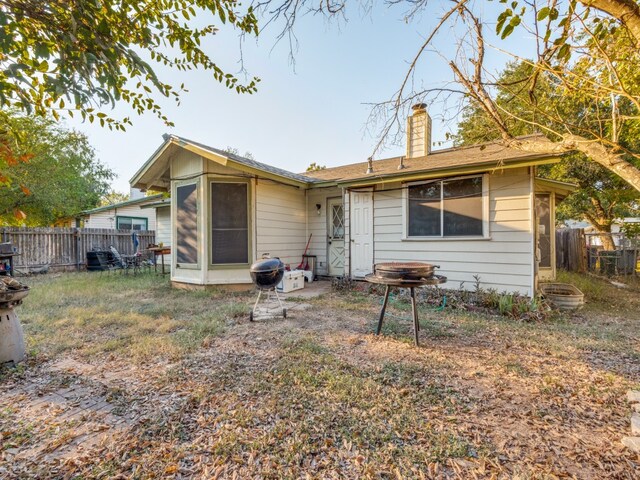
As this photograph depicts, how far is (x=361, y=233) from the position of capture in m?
7.34

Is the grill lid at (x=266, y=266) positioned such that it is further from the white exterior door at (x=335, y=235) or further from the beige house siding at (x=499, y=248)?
the white exterior door at (x=335, y=235)

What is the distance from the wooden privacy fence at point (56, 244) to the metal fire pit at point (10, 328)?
915 centimetres

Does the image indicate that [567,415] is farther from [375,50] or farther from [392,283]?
[375,50]

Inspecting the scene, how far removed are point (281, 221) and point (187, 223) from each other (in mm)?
2287

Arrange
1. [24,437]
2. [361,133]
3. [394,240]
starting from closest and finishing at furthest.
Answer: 1. [24,437]
2. [361,133]
3. [394,240]

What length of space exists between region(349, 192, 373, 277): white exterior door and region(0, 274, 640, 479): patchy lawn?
113 inches

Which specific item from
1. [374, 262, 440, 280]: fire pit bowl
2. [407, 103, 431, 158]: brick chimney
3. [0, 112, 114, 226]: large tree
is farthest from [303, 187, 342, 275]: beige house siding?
[0, 112, 114, 226]: large tree

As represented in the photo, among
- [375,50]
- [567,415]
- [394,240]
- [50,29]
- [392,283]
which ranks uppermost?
[375,50]

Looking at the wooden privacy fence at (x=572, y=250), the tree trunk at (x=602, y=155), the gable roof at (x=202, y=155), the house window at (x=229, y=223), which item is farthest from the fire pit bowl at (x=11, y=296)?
the wooden privacy fence at (x=572, y=250)

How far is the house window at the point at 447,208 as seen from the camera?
5758 millimetres

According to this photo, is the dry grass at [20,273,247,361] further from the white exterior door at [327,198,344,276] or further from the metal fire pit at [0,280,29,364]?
the white exterior door at [327,198,344,276]

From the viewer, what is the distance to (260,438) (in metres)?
1.92

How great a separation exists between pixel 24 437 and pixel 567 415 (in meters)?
3.79

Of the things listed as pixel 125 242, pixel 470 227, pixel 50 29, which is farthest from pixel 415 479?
pixel 125 242
